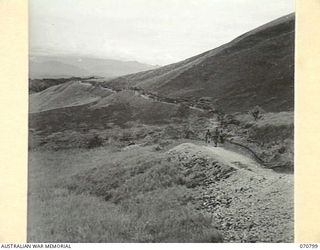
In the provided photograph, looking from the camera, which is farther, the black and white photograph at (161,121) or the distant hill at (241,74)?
the distant hill at (241,74)

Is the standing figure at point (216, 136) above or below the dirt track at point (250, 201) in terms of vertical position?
above

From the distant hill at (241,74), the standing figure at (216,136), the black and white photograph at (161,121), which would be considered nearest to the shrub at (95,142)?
the black and white photograph at (161,121)

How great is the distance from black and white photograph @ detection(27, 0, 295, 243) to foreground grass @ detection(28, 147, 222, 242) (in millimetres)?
16

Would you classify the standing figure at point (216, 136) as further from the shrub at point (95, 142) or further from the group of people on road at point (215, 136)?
the shrub at point (95, 142)

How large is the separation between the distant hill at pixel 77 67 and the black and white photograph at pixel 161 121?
0.05 feet

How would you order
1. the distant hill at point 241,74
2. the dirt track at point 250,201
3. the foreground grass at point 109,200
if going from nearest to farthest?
the foreground grass at point 109,200, the dirt track at point 250,201, the distant hill at point 241,74

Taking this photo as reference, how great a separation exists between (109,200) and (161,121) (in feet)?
4.83

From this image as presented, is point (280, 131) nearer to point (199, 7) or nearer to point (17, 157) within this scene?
point (199, 7)

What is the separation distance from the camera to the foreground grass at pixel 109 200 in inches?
264

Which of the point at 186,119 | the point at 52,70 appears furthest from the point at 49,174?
the point at 186,119

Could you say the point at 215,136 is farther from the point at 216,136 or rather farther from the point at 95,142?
the point at 95,142

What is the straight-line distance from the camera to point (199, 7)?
702cm

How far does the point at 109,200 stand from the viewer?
6.82m

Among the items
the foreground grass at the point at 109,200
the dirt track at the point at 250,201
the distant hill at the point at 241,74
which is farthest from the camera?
the distant hill at the point at 241,74
